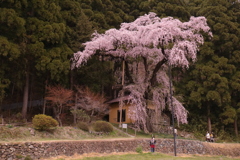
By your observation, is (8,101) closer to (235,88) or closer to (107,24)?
(107,24)

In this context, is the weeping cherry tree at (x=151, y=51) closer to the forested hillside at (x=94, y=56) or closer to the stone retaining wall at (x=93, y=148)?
the forested hillside at (x=94, y=56)

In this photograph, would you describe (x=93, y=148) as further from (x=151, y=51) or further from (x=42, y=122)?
(x=151, y=51)

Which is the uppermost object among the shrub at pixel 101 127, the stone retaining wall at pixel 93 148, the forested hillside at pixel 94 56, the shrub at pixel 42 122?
the forested hillside at pixel 94 56

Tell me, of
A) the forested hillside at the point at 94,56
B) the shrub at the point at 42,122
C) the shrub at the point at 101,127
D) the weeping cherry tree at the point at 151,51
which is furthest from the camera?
the forested hillside at the point at 94,56

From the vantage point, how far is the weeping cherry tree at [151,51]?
61.5 ft

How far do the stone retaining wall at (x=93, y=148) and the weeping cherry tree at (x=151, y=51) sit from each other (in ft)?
8.83

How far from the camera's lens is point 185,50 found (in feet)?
63.1

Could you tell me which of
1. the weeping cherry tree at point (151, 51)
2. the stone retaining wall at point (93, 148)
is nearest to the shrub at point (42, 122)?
the stone retaining wall at point (93, 148)

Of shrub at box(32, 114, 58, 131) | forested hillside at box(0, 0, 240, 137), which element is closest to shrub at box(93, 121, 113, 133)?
shrub at box(32, 114, 58, 131)

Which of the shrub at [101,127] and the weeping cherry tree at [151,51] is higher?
the weeping cherry tree at [151,51]

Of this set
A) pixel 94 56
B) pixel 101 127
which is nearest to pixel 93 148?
pixel 101 127

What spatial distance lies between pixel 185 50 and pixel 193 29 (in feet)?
7.15

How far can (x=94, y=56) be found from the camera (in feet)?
77.3

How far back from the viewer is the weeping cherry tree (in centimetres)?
1875
